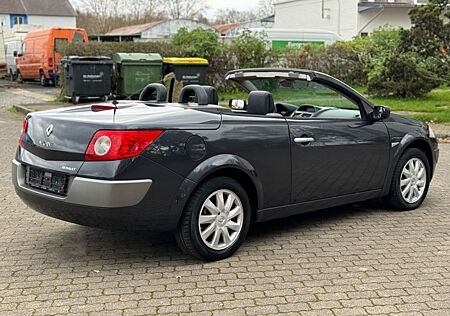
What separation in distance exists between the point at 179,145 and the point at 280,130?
1057 millimetres

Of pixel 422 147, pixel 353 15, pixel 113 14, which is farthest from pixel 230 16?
pixel 422 147

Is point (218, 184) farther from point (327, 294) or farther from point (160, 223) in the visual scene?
point (327, 294)

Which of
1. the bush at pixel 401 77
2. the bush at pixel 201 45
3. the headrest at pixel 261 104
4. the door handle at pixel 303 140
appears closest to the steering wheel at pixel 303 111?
the door handle at pixel 303 140

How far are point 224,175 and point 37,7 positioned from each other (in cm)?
7398

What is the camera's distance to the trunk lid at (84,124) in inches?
171

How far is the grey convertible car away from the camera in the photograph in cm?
429

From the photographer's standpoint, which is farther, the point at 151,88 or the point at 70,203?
the point at 151,88

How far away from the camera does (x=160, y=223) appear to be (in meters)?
4.42

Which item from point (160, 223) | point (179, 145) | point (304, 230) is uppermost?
point (179, 145)

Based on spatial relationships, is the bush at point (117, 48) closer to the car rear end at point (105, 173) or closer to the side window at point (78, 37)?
the side window at point (78, 37)

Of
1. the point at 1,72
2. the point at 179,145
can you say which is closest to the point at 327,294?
the point at 179,145

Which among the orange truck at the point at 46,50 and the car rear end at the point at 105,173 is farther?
the orange truck at the point at 46,50

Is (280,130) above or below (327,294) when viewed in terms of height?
above

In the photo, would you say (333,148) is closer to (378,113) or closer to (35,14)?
(378,113)
